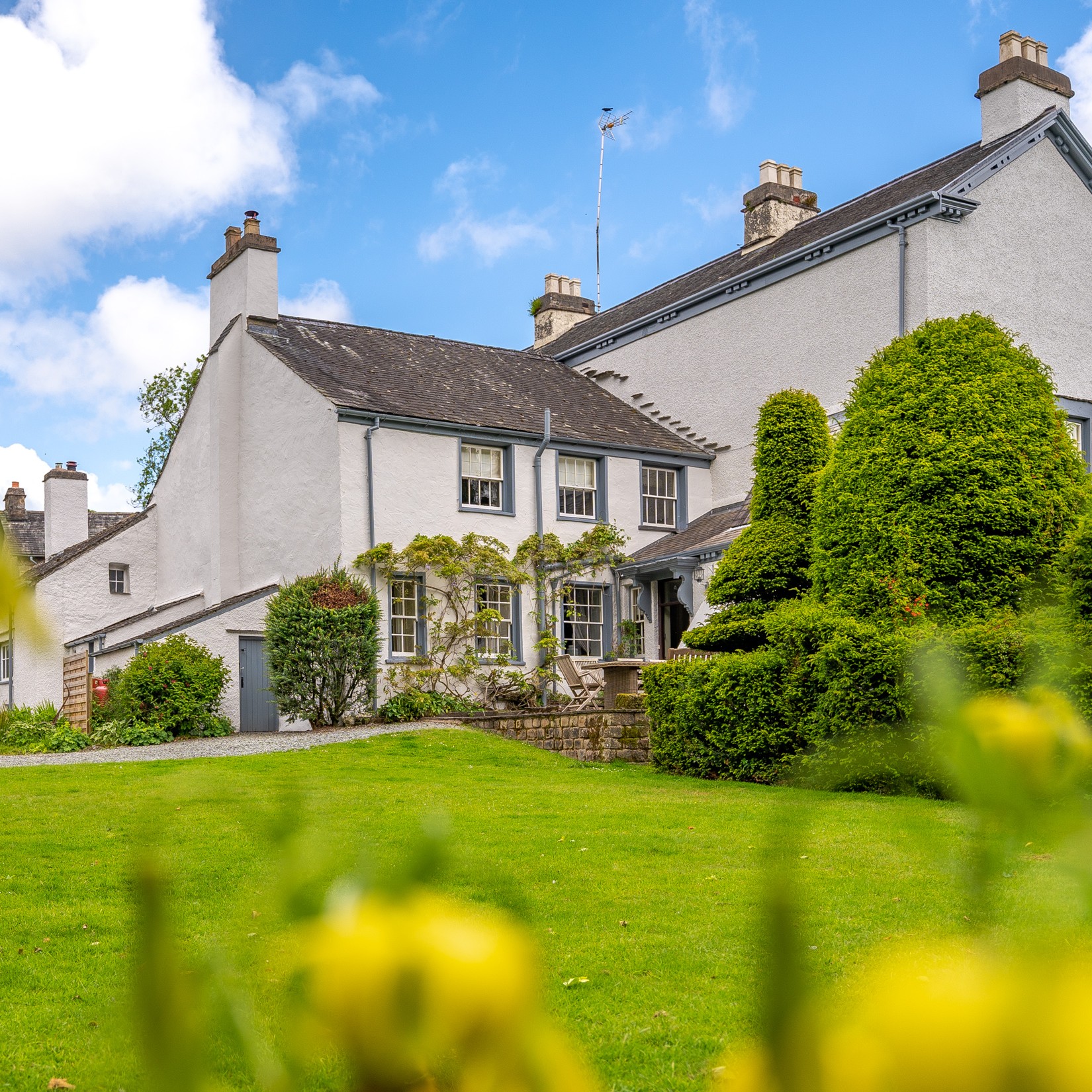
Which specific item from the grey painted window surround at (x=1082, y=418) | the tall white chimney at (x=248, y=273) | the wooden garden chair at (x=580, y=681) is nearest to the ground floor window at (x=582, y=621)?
the wooden garden chair at (x=580, y=681)

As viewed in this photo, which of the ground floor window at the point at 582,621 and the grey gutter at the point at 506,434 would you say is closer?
the grey gutter at the point at 506,434

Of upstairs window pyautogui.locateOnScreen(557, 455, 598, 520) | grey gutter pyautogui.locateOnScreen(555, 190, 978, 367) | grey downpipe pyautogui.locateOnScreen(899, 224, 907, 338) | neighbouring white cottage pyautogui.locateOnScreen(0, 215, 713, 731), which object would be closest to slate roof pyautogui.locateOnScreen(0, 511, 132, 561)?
neighbouring white cottage pyautogui.locateOnScreen(0, 215, 713, 731)

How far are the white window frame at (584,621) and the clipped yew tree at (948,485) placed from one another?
393 inches

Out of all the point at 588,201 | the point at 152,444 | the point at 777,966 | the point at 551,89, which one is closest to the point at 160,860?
the point at 777,966

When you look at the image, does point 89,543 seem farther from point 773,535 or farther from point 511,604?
point 773,535

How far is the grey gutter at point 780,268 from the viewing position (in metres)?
19.8

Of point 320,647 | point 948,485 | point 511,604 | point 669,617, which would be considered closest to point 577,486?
point 511,604

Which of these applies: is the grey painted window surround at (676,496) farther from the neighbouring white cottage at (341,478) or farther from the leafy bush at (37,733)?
the leafy bush at (37,733)

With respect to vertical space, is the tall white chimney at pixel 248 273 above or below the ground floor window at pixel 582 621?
above

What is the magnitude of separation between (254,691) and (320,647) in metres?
2.95

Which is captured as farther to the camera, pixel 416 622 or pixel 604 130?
pixel 604 130

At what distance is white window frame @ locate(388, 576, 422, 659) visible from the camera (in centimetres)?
2092

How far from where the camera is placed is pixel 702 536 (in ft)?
74.1

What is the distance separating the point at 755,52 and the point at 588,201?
28.0 feet
